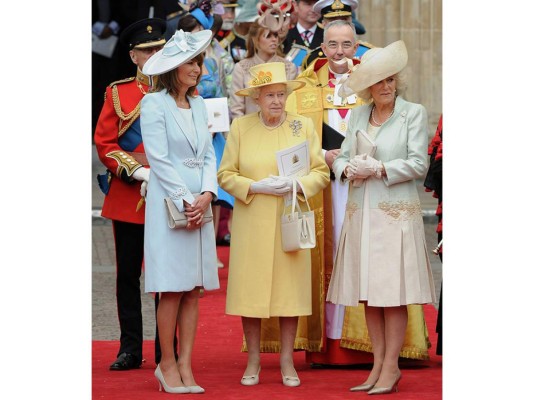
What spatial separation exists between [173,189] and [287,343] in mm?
1019

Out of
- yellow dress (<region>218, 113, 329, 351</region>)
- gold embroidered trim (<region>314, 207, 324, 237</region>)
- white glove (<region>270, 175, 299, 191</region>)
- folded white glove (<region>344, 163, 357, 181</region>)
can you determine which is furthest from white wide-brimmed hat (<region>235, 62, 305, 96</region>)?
gold embroidered trim (<region>314, 207, 324, 237</region>)

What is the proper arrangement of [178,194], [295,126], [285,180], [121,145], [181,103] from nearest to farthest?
[178,194]
[181,103]
[285,180]
[295,126]
[121,145]

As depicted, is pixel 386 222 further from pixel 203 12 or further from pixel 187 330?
pixel 203 12

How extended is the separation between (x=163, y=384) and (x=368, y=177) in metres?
1.39

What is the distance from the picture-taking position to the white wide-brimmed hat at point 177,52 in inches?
288

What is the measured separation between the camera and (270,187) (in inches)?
298

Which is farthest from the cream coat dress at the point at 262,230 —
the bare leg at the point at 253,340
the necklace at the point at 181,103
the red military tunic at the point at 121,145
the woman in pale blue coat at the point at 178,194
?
the red military tunic at the point at 121,145

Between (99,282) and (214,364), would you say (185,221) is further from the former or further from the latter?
(99,282)

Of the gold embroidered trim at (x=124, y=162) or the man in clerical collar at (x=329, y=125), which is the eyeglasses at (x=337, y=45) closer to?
the man in clerical collar at (x=329, y=125)

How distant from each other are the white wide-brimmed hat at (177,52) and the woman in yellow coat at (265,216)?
0.43 meters

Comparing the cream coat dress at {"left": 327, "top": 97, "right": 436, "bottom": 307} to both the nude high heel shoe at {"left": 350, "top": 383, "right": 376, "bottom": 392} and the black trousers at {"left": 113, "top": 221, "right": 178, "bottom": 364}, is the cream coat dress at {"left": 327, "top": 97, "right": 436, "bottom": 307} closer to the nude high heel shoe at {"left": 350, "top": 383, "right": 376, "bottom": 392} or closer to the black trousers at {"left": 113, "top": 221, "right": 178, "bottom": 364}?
the nude high heel shoe at {"left": 350, "top": 383, "right": 376, "bottom": 392}

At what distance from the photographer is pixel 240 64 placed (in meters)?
10.7

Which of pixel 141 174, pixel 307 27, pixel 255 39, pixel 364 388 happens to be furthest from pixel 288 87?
pixel 307 27

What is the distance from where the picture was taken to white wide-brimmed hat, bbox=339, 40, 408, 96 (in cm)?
734
